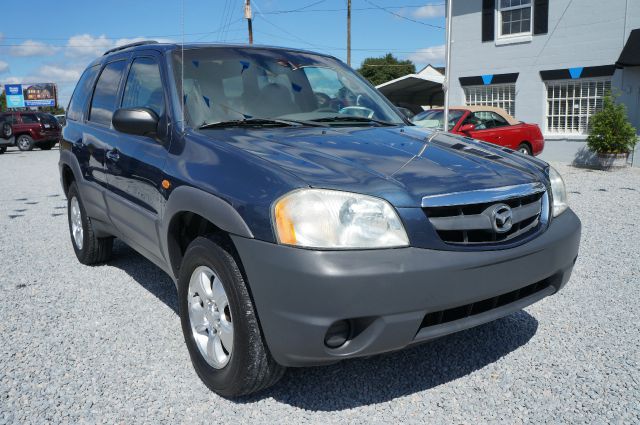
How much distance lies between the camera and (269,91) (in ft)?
11.6

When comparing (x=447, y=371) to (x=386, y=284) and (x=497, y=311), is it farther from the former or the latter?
(x=386, y=284)

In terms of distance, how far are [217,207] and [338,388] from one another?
113 centimetres

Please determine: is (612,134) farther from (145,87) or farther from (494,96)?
(145,87)

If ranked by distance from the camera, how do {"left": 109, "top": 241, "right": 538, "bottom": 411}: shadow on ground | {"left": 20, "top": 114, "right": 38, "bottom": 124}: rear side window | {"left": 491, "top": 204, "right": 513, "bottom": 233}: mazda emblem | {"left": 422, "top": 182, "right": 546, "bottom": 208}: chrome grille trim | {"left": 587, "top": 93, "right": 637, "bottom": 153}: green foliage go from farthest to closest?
1. {"left": 20, "top": 114, "right": 38, "bottom": 124}: rear side window
2. {"left": 587, "top": 93, "right": 637, "bottom": 153}: green foliage
3. {"left": 109, "top": 241, "right": 538, "bottom": 411}: shadow on ground
4. {"left": 491, "top": 204, "right": 513, "bottom": 233}: mazda emblem
5. {"left": 422, "top": 182, "right": 546, "bottom": 208}: chrome grille trim

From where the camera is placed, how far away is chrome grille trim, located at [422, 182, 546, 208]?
236 cm

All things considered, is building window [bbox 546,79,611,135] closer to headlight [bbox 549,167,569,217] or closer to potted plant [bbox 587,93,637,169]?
potted plant [bbox 587,93,637,169]

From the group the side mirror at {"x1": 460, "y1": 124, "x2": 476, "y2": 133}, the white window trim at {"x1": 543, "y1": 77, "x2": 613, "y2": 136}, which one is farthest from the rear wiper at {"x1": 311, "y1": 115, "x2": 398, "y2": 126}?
the white window trim at {"x1": 543, "y1": 77, "x2": 613, "y2": 136}

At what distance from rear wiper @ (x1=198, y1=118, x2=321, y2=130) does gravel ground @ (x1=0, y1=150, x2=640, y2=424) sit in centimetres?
135

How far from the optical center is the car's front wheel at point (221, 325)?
7.97 feet

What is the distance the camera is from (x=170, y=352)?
3301 mm

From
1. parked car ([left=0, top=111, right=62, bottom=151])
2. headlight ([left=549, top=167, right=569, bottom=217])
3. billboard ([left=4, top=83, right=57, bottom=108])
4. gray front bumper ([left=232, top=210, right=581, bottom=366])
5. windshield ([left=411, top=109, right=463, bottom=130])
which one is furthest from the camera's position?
billboard ([left=4, top=83, right=57, bottom=108])

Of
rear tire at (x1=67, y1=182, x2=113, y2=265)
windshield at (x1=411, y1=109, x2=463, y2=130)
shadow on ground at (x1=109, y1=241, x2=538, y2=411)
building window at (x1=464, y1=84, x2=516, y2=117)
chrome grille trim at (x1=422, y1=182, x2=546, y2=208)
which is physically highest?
building window at (x1=464, y1=84, x2=516, y2=117)

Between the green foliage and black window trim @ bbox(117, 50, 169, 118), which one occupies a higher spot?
black window trim @ bbox(117, 50, 169, 118)

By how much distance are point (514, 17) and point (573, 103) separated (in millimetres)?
2967
